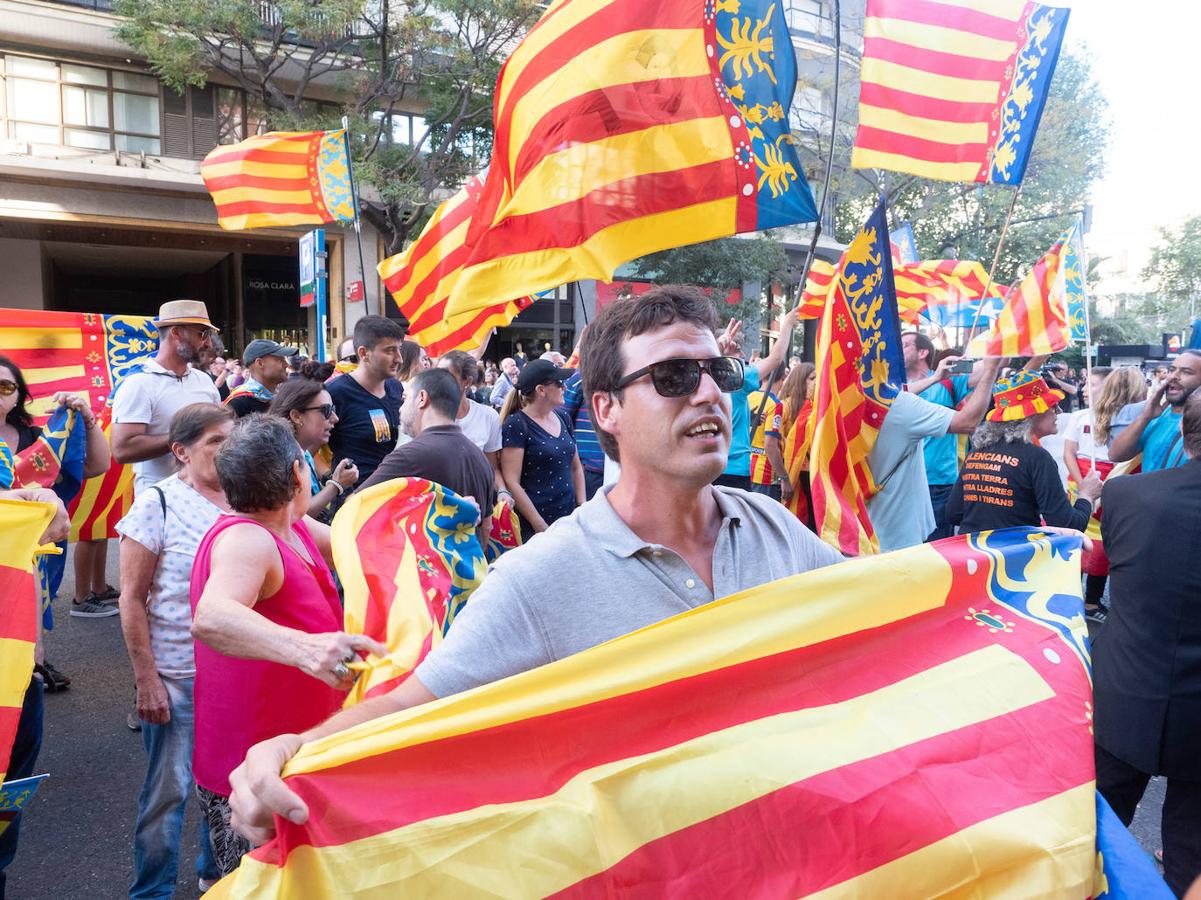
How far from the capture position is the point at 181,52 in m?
18.8

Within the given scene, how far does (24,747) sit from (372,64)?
2194cm

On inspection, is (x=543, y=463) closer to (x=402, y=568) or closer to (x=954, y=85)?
(x=402, y=568)

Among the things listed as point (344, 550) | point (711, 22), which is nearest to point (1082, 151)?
point (711, 22)

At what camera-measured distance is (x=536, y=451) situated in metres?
5.80

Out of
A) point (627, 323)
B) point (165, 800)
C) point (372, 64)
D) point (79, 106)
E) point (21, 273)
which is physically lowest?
point (165, 800)

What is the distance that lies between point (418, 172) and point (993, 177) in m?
18.4

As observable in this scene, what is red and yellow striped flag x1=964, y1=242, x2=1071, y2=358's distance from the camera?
5.46 m

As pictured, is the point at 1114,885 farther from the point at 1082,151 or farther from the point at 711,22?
the point at 1082,151

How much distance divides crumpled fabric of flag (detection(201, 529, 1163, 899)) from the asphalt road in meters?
2.49

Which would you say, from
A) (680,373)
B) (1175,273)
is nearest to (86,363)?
(680,373)

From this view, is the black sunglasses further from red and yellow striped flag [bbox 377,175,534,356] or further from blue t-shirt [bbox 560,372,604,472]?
blue t-shirt [bbox 560,372,604,472]

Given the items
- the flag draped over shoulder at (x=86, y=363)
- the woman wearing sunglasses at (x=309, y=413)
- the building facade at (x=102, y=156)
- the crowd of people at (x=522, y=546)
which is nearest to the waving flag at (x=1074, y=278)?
the crowd of people at (x=522, y=546)

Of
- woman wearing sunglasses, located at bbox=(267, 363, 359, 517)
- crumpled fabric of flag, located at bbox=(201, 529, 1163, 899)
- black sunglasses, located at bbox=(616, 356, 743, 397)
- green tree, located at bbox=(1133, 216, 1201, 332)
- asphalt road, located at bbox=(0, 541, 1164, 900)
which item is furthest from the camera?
green tree, located at bbox=(1133, 216, 1201, 332)

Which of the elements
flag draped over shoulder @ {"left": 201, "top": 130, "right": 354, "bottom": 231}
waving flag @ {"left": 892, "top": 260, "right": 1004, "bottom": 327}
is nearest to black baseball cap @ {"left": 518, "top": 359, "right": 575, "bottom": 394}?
flag draped over shoulder @ {"left": 201, "top": 130, "right": 354, "bottom": 231}
